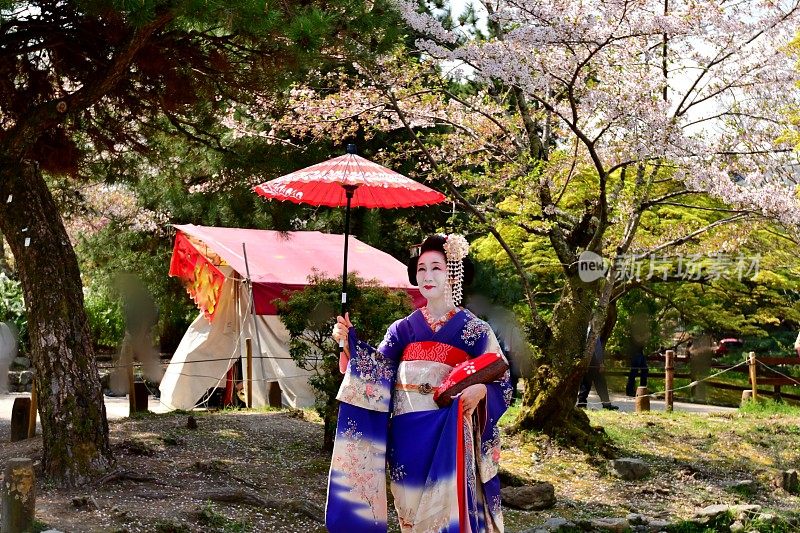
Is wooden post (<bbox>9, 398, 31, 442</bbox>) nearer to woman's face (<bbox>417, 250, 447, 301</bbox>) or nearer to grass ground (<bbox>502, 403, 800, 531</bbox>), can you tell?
grass ground (<bbox>502, 403, 800, 531</bbox>)

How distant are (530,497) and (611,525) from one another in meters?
0.84

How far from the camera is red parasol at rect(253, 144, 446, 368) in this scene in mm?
5719

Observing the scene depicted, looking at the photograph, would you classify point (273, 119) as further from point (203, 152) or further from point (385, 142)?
point (385, 142)

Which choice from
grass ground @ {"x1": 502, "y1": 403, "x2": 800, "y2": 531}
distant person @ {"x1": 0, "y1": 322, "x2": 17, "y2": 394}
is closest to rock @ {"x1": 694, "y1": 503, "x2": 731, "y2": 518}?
grass ground @ {"x1": 502, "y1": 403, "x2": 800, "y2": 531}

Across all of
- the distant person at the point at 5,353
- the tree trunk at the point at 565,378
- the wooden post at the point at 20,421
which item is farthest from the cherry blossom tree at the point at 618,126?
the distant person at the point at 5,353

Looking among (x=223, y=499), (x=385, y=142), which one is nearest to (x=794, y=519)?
(x=223, y=499)

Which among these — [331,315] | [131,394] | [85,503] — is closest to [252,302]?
[131,394]

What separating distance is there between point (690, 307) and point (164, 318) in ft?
31.8

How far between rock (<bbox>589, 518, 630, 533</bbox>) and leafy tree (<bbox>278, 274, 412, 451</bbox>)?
2.21m

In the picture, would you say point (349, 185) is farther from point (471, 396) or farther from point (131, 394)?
point (131, 394)

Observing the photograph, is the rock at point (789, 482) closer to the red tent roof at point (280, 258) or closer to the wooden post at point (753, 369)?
the wooden post at point (753, 369)

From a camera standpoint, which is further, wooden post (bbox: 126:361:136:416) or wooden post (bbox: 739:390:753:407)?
wooden post (bbox: 739:390:753:407)

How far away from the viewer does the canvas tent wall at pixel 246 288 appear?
12.5 metres

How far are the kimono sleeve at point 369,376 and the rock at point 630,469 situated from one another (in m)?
4.37
